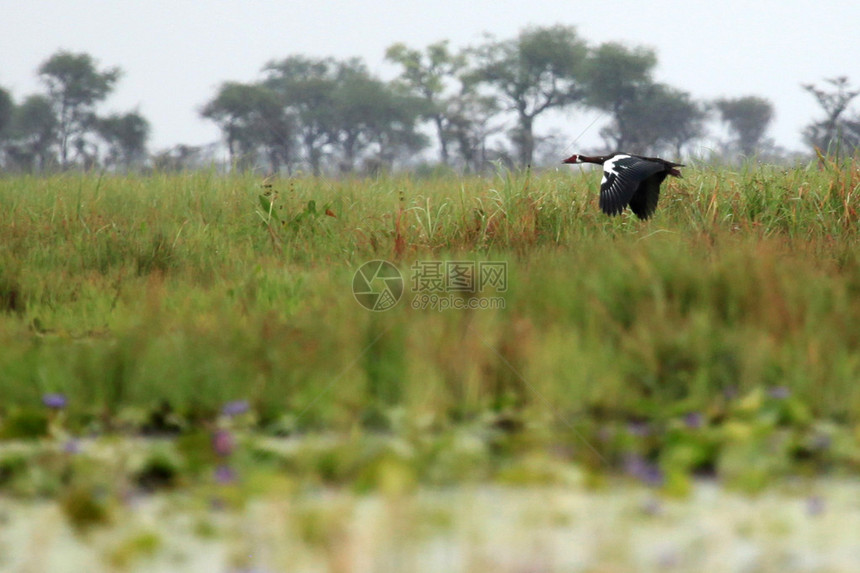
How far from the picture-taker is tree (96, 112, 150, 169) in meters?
38.9

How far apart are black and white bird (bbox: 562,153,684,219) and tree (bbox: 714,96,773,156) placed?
4166 cm

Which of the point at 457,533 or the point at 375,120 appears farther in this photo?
the point at 375,120

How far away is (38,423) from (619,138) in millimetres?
37279

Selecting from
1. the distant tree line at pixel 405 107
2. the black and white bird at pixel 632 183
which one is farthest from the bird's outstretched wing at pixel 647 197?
the distant tree line at pixel 405 107

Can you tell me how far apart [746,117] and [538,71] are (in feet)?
38.3

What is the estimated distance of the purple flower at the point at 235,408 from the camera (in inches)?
131

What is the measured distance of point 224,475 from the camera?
2.78 metres

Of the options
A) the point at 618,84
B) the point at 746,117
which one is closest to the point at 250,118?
the point at 618,84

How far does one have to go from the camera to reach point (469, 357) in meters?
3.61

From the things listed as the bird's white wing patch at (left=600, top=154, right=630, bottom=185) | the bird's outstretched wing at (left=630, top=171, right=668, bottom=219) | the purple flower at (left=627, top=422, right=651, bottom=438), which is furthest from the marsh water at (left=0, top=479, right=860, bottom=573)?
the bird's outstretched wing at (left=630, top=171, right=668, bottom=219)

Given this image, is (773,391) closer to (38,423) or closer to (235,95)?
(38,423)

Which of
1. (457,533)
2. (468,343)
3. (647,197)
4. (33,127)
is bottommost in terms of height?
(457,533)

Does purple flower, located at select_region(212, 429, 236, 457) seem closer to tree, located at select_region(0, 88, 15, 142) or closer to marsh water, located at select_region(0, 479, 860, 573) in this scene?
marsh water, located at select_region(0, 479, 860, 573)

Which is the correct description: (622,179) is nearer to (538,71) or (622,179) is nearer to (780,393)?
(780,393)
